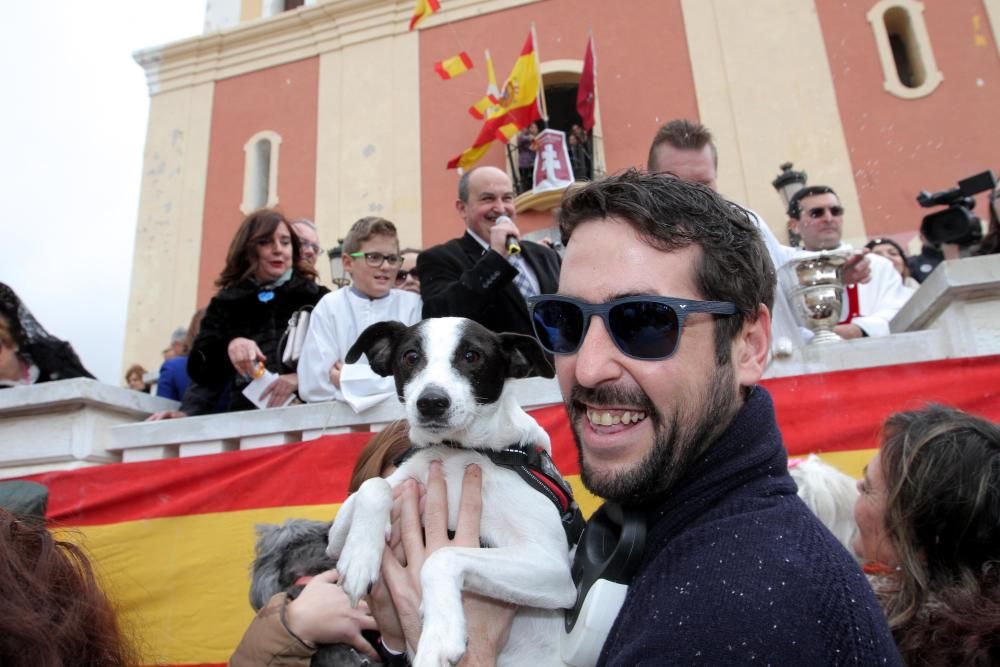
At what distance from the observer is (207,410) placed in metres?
4.29

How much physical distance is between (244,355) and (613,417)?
297 centimetres

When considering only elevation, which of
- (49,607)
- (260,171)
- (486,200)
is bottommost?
(49,607)

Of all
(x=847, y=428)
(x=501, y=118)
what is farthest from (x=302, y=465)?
(x=501, y=118)

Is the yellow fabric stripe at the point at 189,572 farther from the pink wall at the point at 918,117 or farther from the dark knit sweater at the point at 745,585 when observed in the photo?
the pink wall at the point at 918,117

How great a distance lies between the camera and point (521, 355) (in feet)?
9.09

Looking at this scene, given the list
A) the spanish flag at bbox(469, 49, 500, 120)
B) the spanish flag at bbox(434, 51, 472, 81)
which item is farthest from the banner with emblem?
the spanish flag at bbox(434, 51, 472, 81)

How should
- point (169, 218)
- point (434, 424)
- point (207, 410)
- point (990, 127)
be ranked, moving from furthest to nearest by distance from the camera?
point (169, 218), point (990, 127), point (207, 410), point (434, 424)

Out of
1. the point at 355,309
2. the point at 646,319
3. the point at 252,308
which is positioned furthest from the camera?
the point at 252,308

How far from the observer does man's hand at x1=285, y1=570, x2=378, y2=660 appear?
2016mm

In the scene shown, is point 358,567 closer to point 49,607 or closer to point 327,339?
point 49,607

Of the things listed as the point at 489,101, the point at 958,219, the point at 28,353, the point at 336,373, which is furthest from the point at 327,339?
the point at 489,101

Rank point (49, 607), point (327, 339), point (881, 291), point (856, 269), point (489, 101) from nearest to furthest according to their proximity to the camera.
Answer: point (49, 607) → point (856, 269) → point (327, 339) → point (881, 291) → point (489, 101)

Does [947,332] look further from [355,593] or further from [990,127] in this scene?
[990,127]

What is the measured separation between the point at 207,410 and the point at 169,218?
1042cm
